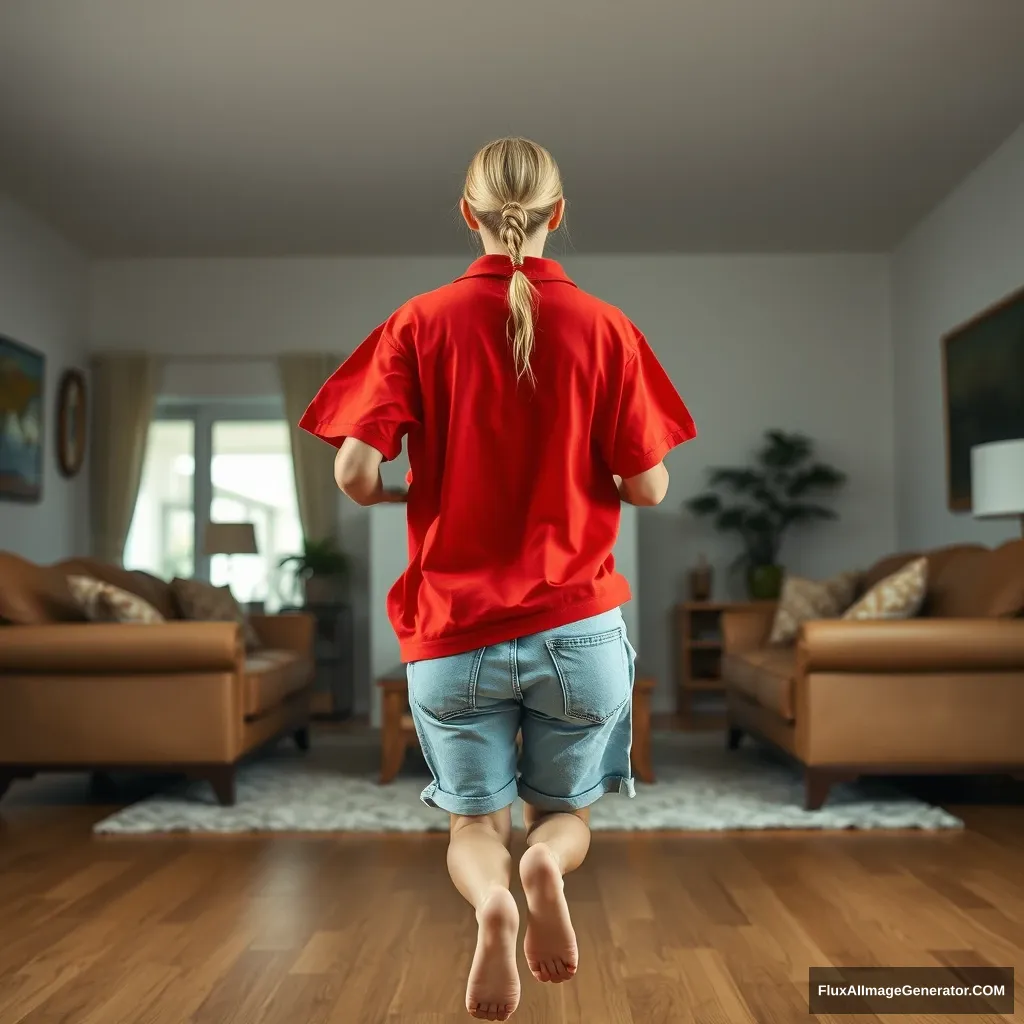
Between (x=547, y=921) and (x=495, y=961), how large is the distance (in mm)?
89

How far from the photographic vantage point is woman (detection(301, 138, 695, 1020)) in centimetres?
147

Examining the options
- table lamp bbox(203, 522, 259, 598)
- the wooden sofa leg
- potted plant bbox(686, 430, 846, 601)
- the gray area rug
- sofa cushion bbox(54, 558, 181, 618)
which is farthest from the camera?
potted plant bbox(686, 430, 846, 601)

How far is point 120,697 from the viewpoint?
3965mm

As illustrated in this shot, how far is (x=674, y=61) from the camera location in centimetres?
453

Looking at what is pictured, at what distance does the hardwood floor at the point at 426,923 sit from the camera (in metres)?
2.14

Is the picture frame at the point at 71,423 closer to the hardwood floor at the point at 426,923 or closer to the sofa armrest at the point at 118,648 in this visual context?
the sofa armrest at the point at 118,648

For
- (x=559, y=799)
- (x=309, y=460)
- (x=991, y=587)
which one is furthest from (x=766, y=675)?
(x=309, y=460)

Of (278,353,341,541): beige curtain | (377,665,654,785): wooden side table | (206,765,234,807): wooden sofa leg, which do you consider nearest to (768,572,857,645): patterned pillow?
(377,665,654,785): wooden side table

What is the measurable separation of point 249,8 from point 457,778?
349cm

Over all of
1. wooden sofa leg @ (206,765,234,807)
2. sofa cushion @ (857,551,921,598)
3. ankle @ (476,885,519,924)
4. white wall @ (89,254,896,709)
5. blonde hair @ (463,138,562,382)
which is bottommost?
wooden sofa leg @ (206,765,234,807)

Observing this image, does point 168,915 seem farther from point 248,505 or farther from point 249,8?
point 248,505

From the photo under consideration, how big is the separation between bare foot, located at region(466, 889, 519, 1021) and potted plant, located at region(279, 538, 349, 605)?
5.65 meters

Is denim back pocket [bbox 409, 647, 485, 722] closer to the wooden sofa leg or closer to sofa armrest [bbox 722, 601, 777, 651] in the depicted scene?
the wooden sofa leg

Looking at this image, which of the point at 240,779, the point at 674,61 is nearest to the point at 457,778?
the point at 240,779
